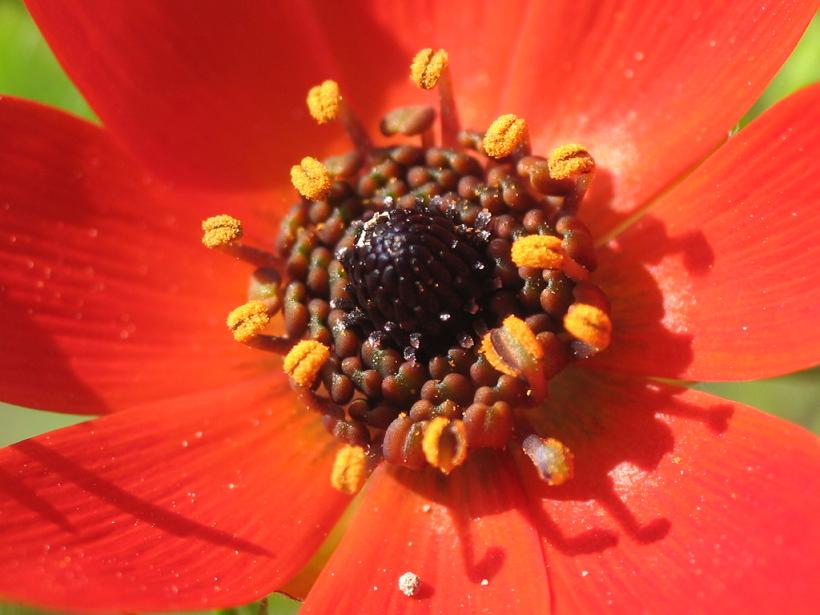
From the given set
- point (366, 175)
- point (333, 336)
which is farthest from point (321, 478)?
point (366, 175)

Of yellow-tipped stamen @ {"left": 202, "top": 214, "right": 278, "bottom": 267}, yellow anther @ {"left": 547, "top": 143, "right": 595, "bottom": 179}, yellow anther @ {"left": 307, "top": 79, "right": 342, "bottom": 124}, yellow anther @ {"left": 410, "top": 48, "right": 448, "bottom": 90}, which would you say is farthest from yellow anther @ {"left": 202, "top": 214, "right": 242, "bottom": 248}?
yellow anther @ {"left": 547, "top": 143, "right": 595, "bottom": 179}

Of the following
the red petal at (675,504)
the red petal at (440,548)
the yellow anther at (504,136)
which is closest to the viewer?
the red petal at (675,504)

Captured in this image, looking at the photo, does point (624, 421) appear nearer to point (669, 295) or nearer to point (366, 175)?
point (669, 295)

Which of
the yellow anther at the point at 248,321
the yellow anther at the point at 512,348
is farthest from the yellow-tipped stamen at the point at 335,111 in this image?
the yellow anther at the point at 512,348

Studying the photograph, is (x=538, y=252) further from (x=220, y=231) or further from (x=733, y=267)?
(x=220, y=231)

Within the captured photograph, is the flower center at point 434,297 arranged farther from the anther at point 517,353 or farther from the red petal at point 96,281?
the red petal at point 96,281

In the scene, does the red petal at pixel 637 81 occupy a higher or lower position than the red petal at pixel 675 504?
higher

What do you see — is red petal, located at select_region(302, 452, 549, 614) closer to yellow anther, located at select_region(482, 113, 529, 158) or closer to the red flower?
the red flower
